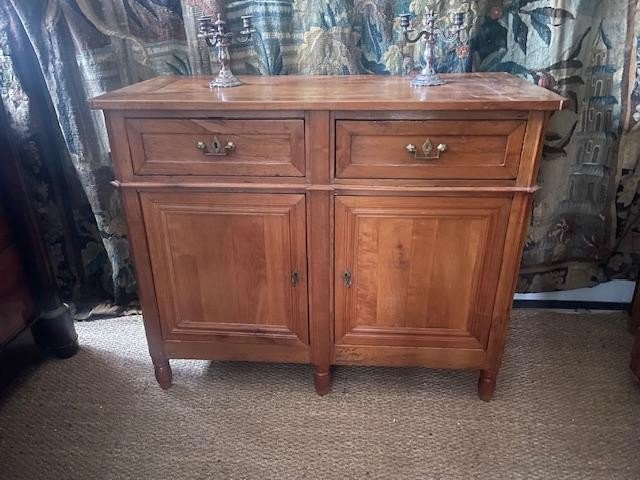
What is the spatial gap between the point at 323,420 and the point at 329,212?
0.58 m

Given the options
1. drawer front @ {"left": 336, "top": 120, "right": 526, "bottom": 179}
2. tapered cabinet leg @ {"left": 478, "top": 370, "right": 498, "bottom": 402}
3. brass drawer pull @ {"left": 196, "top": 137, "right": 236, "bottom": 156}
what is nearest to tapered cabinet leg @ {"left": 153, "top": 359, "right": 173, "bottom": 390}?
brass drawer pull @ {"left": 196, "top": 137, "right": 236, "bottom": 156}

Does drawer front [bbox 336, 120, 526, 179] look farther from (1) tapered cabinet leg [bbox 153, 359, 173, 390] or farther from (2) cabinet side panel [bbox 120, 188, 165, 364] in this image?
(1) tapered cabinet leg [bbox 153, 359, 173, 390]

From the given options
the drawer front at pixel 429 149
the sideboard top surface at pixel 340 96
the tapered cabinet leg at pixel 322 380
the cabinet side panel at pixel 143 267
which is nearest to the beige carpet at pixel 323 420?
the tapered cabinet leg at pixel 322 380

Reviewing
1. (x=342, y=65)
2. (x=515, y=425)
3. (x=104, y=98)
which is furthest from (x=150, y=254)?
(x=515, y=425)

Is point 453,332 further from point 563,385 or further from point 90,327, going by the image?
point 90,327

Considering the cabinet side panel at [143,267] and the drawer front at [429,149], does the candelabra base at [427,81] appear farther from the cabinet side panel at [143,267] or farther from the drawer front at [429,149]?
the cabinet side panel at [143,267]

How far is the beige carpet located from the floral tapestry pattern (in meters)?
0.45

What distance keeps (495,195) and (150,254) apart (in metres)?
0.84

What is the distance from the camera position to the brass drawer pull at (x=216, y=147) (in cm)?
107

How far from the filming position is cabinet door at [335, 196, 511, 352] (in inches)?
43.6

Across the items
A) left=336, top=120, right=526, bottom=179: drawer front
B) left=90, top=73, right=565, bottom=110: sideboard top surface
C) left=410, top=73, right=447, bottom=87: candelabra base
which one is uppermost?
left=410, top=73, right=447, bottom=87: candelabra base

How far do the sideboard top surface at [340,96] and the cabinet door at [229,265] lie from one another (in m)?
0.21

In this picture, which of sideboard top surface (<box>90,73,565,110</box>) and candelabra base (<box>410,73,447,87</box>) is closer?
sideboard top surface (<box>90,73,565,110</box>)

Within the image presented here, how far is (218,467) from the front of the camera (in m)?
1.17
